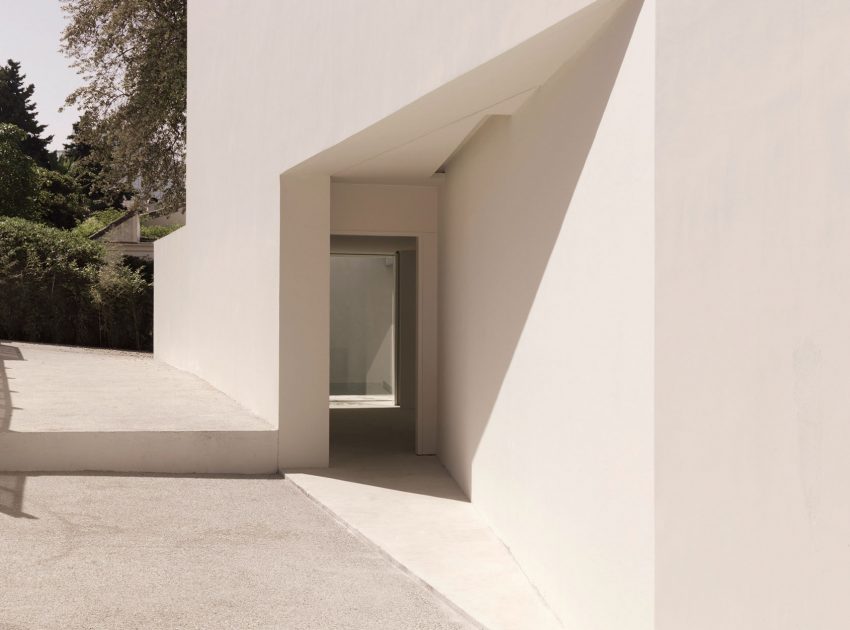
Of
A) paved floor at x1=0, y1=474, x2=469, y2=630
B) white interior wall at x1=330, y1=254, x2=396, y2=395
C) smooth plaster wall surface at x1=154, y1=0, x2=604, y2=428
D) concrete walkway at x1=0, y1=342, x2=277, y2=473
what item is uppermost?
smooth plaster wall surface at x1=154, y1=0, x2=604, y2=428

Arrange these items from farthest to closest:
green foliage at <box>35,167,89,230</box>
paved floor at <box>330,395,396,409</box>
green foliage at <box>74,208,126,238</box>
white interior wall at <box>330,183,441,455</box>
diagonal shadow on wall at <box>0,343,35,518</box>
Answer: green foliage at <box>35,167,89,230</box> < green foliage at <box>74,208,126,238</box> < paved floor at <box>330,395,396,409</box> < white interior wall at <box>330,183,441,455</box> < diagonal shadow on wall at <box>0,343,35,518</box>

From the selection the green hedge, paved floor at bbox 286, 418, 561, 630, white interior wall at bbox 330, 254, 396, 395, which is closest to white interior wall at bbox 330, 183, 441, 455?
paved floor at bbox 286, 418, 561, 630

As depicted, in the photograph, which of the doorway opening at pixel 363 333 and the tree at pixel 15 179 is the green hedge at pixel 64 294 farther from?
the tree at pixel 15 179

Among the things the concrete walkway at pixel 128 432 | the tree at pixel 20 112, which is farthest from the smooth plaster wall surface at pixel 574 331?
the tree at pixel 20 112

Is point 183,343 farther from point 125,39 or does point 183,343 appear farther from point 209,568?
point 209,568

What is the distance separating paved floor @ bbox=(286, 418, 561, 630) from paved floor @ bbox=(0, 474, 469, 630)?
0.15 m

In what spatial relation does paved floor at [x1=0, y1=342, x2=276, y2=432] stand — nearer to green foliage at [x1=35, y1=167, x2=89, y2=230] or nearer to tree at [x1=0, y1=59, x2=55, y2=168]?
green foliage at [x1=35, y1=167, x2=89, y2=230]

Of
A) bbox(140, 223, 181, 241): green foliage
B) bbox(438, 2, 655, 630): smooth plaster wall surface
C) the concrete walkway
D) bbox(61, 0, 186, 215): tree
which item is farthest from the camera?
bbox(140, 223, 181, 241): green foliage

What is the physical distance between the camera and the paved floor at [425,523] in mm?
5094

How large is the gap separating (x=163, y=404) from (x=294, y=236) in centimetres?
283

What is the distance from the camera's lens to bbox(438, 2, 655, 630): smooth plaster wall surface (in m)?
3.71

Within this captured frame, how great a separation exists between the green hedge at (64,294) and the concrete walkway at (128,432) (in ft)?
31.2

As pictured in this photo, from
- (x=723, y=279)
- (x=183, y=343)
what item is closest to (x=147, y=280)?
(x=183, y=343)

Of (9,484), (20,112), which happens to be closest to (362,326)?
(9,484)
